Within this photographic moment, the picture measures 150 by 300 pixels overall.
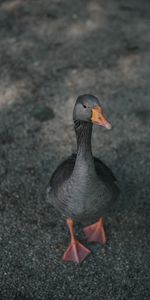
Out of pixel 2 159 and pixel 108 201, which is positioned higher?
pixel 108 201

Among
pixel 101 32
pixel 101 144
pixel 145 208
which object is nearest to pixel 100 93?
pixel 101 144

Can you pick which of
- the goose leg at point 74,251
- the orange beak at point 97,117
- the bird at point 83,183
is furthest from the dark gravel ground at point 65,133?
the orange beak at point 97,117

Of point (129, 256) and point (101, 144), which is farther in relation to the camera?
point (101, 144)

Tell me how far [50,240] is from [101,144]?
5.10 ft

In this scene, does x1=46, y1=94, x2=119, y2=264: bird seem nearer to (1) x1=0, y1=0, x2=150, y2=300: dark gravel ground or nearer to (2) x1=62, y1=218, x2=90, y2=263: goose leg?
(2) x1=62, y1=218, x2=90, y2=263: goose leg

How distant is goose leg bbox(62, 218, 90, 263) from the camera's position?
4.59 meters

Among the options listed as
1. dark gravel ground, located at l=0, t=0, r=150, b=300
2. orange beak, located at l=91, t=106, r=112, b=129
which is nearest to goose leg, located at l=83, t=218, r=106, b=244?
dark gravel ground, located at l=0, t=0, r=150, b=300

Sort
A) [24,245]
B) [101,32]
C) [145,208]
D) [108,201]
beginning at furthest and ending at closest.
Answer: [101,32]
[145,208]
[24,245]
[108,201]

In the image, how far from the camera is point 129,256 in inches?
183

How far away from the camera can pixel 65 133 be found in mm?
5969

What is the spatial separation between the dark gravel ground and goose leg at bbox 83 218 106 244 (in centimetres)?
8

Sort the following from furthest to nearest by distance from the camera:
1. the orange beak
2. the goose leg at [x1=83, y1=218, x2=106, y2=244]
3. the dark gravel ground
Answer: the goose leg at [x1=83, y1=218, x2=106, y2=244]
the dark gravel ground
the orange beak

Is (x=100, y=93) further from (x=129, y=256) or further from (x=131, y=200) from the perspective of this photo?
(x=129, y=256)

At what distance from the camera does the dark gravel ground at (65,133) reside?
450 cm
